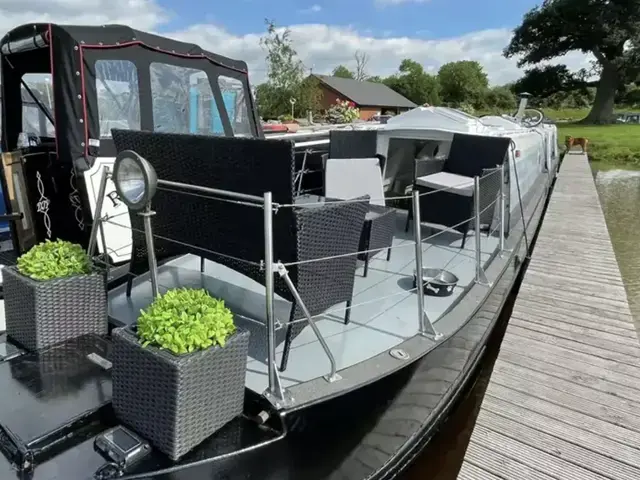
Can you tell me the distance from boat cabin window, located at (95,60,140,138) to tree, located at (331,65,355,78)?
65.8 metres

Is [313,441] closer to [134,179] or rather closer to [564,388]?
[134,179]

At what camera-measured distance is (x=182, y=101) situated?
3.87 m

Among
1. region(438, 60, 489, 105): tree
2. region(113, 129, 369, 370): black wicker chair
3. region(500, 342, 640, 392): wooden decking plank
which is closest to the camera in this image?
region(113, 129, 369, 370): black wicker chair

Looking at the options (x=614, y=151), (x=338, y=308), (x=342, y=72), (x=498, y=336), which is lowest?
(x=498, y=336)

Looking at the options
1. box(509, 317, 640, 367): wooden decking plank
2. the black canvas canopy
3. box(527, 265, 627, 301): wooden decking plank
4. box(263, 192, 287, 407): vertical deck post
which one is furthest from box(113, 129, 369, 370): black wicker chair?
box(527, 265, 627, 301): wooden decking plank

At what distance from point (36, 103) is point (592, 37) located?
112ft

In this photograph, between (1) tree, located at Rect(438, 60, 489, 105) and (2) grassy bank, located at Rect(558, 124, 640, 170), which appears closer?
(2) grassy bank, located at Rect(558, 124, 640, 170)

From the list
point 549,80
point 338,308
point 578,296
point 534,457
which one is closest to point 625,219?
Answer: point 578,296

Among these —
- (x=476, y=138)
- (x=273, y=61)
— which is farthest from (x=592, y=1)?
(x=476, y=138)

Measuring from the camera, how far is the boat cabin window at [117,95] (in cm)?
327

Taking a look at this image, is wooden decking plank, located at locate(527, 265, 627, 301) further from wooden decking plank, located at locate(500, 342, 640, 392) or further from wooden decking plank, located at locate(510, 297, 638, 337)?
wooden decking plank, located at locate(500, 342, 640, 392)

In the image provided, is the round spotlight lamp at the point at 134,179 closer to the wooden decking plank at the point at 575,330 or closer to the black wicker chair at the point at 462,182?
the black wicker chair at the point at 462,182

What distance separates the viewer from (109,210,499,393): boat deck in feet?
7.37

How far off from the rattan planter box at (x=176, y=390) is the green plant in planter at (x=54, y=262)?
743mm
